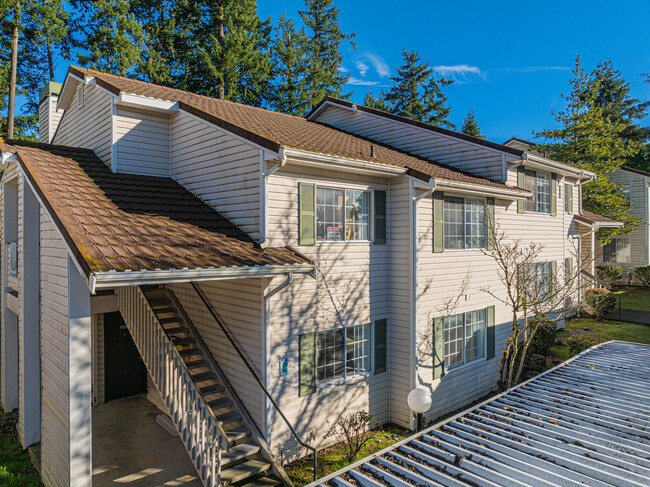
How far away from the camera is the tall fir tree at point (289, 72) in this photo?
25.9 m

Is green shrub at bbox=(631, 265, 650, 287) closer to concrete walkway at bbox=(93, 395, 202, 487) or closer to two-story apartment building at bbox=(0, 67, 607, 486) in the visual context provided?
two-story apartment building at bbox=(0, 67, 607, 486)

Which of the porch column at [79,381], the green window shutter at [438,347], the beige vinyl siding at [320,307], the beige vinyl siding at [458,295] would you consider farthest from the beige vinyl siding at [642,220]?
the porch column at [79,381]

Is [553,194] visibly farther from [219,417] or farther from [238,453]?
[238,453]

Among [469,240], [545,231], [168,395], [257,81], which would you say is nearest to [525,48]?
[545,231]

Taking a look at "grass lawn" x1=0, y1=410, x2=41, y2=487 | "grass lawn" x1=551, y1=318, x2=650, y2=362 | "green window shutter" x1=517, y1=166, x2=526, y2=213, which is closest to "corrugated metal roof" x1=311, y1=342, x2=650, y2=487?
"grass lawn" x1=551, y1=318, x2=650, y2=362

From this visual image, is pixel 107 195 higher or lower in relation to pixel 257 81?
lower

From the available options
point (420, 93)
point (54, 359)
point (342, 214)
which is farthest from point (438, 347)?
point (420, 93)

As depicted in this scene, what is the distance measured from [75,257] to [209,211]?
3.50m

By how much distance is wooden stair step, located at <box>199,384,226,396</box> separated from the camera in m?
7.75

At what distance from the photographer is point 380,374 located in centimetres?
917

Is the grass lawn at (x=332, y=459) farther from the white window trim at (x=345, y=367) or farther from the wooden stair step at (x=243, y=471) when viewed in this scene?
the white window trim at (x=345, y=367)

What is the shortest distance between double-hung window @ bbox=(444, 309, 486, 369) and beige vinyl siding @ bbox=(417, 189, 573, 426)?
17cm

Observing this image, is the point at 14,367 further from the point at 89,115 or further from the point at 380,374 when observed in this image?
the point at 380,374

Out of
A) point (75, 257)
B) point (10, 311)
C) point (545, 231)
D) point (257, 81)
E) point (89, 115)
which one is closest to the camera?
point (75, 257)
